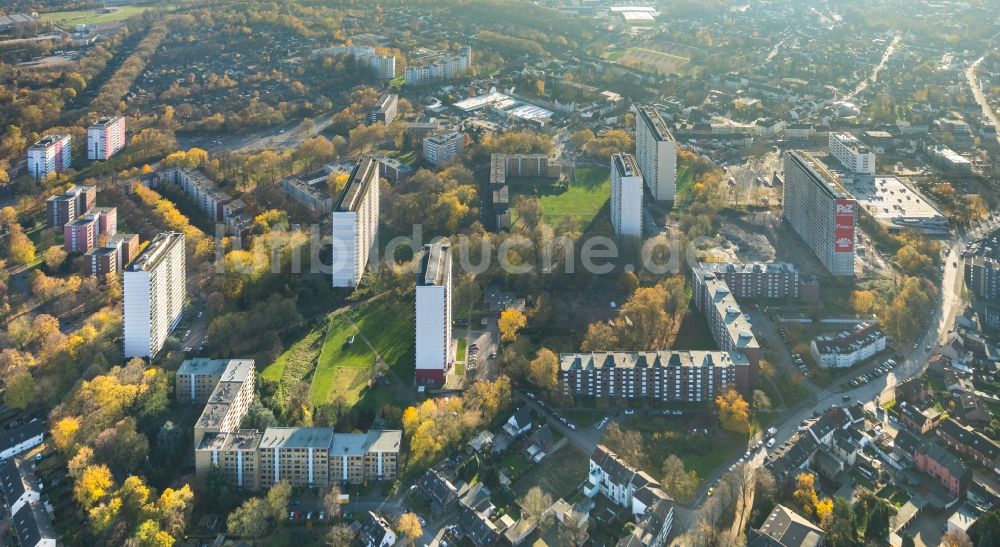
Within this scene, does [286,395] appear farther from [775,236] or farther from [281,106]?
[281,106]

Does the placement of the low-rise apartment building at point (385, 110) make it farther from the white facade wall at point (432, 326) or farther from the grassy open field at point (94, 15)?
the grassy open field at point (94, 15)

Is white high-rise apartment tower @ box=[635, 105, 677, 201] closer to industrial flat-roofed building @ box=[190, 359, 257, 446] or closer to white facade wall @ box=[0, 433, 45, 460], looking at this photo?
industrial flat-roofed building @ box=[190, 359, 257, 446]

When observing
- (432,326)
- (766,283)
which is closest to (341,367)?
(432,326)

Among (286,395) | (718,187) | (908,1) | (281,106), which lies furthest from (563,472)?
(908,1)

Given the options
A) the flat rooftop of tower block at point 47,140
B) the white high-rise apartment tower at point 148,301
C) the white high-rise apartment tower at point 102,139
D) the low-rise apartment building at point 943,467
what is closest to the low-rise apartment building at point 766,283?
the low-rise apartment building at point 943,467

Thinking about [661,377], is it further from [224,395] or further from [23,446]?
[23,446]

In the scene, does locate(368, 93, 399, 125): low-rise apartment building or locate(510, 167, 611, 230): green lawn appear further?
locate(368, 93, 399, 125): low-rise apartment building

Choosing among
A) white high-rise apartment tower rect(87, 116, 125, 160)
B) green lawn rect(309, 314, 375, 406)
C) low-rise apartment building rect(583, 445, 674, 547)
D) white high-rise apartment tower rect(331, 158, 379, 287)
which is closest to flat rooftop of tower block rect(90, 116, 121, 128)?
white high-rise apartment tower rect(87, 116, 125, 160)
